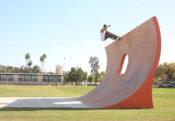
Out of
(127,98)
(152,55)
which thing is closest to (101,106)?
(127,98)

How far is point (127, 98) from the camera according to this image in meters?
9.52

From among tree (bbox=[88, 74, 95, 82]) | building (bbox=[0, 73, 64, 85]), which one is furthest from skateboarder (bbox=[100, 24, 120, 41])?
tree (bbox=[88, 74, 95, 82])

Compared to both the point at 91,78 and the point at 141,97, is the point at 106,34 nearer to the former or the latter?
the point at 141,97

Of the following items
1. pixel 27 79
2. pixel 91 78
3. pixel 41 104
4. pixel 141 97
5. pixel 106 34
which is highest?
pixel 106 34

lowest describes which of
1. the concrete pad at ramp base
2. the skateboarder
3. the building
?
the concrete pad at ramp base

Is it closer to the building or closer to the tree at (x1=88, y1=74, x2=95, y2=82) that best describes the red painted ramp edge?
the building

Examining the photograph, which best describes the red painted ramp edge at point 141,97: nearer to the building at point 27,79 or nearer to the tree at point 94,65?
the building at point 27,79

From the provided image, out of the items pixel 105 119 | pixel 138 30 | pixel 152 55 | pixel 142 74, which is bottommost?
pixel 105 119

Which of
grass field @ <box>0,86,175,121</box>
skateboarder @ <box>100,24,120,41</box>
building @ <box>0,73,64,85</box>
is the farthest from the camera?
building @ <box>0,73,64,85</box>

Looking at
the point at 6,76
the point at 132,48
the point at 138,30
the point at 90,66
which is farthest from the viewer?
the point at 90,66

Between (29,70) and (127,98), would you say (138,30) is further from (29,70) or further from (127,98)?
(29,70)

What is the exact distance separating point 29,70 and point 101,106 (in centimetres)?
8457

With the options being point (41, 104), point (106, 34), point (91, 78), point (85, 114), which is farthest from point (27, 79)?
point (85, 114)

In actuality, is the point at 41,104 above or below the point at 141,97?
below
